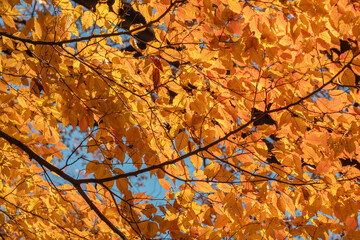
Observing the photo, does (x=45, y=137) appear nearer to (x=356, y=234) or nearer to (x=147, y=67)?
(x=147, y=67)

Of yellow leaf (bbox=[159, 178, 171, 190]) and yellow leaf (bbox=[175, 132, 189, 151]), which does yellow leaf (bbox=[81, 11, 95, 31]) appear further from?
yellow leaf (bbox=[159, 178, 171, 190])

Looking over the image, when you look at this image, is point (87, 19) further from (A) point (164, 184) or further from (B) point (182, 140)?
(A) point (164, 184)

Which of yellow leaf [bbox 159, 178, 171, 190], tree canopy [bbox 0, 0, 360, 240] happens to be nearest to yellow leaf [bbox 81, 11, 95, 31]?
tree canopy [bbox 0, 0, 360, 240]

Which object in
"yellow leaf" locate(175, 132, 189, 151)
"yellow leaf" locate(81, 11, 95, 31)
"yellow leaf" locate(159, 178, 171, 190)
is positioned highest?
"yellow leaf" locate(81, 11, 95, 31)

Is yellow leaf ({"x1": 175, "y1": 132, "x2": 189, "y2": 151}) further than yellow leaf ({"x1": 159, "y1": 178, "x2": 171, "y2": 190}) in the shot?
No

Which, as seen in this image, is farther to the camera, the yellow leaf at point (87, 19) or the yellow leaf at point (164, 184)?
the yellow leaf at point (164, 184)

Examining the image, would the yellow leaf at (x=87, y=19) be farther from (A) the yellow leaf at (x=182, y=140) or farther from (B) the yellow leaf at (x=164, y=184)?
(B) the yellow leaf at (x=164, y=184)

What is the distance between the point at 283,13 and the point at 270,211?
5.05 feet

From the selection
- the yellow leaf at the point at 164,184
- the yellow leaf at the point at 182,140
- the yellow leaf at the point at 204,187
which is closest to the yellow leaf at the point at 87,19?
the yellow leaf at the point at 182,140

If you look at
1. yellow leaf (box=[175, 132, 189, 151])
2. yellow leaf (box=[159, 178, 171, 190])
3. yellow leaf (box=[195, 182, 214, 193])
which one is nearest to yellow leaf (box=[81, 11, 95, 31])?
yellow leaf (box=[175, 132, 189, 151])

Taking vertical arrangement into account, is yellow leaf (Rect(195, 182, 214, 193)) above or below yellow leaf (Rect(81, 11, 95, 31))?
below

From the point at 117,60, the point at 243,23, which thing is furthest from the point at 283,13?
the point at 117,60

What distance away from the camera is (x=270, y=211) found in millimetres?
2678

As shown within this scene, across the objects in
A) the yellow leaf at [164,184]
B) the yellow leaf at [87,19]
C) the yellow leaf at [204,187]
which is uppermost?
the yellow leaf at [87,19]
